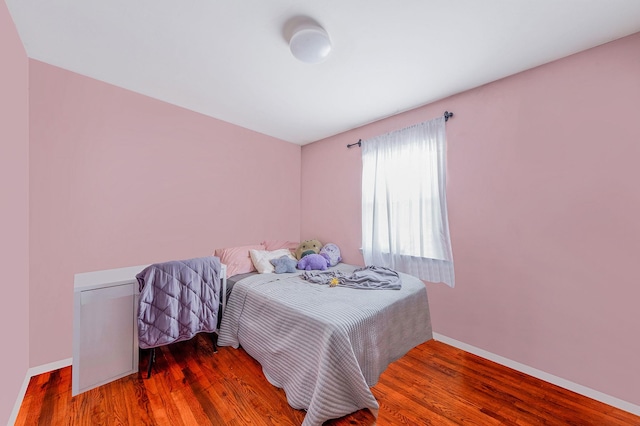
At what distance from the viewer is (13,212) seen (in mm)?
1496

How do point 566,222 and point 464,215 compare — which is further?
point 464,215

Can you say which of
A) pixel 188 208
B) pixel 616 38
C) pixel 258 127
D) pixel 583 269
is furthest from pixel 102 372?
pixel 616 38

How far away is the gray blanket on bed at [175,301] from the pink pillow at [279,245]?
131 cm

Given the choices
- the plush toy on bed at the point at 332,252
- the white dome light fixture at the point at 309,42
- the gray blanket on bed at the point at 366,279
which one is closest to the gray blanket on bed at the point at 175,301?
the gray blanket on bed at the point at 366,279

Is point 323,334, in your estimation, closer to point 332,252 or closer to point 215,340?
point 215,340

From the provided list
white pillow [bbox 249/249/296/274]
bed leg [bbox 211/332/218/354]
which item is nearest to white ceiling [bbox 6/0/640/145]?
white pillow [bbox 249/249/296/274]

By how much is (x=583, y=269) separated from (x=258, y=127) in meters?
3.51

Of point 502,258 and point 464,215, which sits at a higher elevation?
point 464,215

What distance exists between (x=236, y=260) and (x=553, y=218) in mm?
2973

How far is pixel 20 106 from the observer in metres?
1.67

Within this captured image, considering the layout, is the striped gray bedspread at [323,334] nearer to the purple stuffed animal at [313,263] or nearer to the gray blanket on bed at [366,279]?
the gray blanket on bed at [366,279]

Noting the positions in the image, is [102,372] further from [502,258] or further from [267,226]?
[502,258]

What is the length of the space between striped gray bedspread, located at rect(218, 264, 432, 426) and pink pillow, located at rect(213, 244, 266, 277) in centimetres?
37

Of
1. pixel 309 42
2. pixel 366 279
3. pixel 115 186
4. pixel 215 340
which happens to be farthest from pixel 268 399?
pixel 309 42
